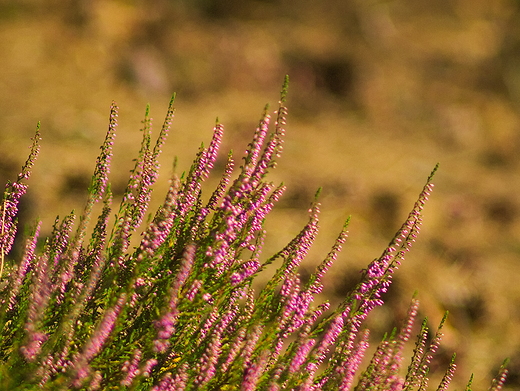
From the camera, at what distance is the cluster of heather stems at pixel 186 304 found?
5.29 feet

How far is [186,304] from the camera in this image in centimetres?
168

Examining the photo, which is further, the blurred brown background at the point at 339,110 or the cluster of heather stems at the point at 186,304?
the blurred brown background at the point at 339,110

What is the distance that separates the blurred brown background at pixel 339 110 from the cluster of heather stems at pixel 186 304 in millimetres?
2576

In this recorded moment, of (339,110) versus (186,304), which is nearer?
(186,304)

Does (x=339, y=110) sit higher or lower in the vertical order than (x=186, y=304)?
higher

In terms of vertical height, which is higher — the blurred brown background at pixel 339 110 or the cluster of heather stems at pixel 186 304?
the blurred brown background at pixel 339 110

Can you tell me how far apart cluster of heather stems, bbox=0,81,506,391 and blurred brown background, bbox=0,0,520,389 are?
8.45 ft

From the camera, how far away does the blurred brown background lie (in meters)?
5.40

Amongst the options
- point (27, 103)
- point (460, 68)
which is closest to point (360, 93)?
point (460, 68)

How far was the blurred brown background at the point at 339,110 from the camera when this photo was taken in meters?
5.40

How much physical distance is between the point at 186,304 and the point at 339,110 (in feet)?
25.3

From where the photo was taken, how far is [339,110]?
912 cm

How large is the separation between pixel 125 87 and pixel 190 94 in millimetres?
900

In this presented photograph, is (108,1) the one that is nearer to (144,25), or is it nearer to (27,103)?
(144,25)
